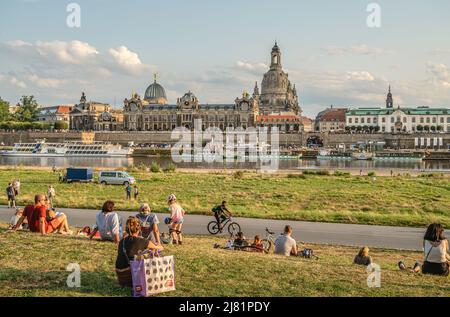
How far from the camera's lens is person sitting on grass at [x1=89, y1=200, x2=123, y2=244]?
10438 mm

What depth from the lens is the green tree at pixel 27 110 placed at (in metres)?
139

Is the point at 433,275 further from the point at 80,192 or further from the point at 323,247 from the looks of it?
the point at 80,192

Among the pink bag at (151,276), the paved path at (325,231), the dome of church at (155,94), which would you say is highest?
the dome of church at (155,94)

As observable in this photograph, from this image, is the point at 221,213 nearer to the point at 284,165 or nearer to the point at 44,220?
the point at 44,220

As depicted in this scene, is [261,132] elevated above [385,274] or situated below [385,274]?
above

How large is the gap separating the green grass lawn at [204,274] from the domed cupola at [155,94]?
139119mm

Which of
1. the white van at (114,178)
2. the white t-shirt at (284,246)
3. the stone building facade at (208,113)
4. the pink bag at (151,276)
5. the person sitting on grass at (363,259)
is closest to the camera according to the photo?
the pink bag at (151,276)

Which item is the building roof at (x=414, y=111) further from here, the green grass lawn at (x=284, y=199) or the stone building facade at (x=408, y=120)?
the green grass lawn at (x=284, y=199)

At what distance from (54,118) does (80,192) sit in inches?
5926

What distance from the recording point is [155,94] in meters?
149

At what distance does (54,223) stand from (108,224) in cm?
201

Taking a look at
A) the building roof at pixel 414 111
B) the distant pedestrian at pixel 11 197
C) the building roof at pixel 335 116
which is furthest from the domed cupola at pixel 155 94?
the distant pedestrian at pixel 11 197
